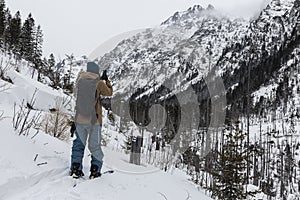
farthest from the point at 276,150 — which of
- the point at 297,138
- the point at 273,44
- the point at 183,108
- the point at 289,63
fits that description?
the point at 273,44

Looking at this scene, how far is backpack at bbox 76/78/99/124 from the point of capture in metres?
4.20

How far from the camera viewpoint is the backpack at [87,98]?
4.20 meters

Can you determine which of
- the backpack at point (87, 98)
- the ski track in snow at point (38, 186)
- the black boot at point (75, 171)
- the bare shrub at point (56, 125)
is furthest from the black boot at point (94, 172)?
the bare shrub at point (56, 125)

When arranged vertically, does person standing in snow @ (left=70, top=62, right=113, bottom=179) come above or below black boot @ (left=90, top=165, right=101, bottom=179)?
above

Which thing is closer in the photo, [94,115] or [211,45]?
[94,115]

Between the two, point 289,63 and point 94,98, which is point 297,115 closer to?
point 289,63

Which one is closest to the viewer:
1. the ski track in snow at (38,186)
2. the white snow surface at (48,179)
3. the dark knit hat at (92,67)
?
the ski track in snow at (38,186)

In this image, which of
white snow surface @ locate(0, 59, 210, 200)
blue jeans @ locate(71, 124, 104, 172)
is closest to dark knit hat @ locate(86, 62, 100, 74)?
blue jeans @ locate(71, 124, 104, 172)

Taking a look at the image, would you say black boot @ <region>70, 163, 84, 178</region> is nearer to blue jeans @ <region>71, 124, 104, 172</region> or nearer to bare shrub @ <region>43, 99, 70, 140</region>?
blue jeans @ <region>71, 124, 104, 172</region>

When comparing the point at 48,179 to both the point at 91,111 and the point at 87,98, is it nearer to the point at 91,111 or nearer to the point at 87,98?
the point at 91,111

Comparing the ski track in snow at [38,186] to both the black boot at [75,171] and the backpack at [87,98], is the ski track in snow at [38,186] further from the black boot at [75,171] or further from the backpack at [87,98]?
the backpack at [87,98]

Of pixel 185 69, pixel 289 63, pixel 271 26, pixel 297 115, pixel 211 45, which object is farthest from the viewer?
pixel 211 45

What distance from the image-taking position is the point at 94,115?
14.0ft

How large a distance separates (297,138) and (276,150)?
655cm
